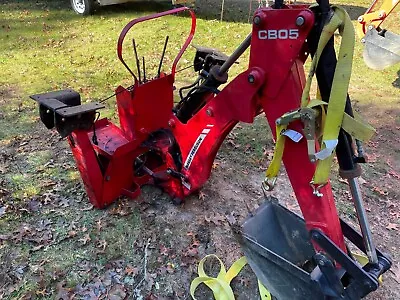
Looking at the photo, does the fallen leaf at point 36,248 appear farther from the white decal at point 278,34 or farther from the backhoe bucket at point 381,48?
the backhoe bucket at point 381,48

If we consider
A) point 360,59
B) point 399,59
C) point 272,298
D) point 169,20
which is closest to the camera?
point 272,298

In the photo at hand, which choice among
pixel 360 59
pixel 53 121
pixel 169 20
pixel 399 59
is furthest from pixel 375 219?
pixel 169 20

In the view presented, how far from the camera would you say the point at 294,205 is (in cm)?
378

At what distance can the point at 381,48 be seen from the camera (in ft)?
20.4

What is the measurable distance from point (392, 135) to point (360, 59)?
2853mm

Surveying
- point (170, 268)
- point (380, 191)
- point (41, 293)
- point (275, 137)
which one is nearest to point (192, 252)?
point (170, 268)

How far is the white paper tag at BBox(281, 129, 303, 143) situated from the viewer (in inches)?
83.8

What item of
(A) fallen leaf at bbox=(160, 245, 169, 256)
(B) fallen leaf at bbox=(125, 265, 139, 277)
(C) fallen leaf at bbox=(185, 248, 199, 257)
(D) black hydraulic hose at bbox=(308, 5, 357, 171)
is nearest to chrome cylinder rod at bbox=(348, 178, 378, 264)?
(D) black hydraulic hose at bbox=(308, 5, 357, 171)

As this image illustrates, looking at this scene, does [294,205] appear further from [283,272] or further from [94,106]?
[94,106]

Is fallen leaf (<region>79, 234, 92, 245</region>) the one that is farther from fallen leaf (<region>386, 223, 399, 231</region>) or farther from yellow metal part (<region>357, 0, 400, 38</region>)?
yellow metal part (<region>357, 0, 400, 38</region>)

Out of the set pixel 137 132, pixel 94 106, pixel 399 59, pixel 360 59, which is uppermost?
pixel 94 106

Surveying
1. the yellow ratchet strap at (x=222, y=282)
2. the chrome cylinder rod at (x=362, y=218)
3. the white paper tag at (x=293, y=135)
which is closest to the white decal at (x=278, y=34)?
the white paper tag at (x=293, y=135)

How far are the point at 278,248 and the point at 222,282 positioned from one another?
0.46 meters

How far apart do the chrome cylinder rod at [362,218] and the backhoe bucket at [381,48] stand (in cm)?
454
